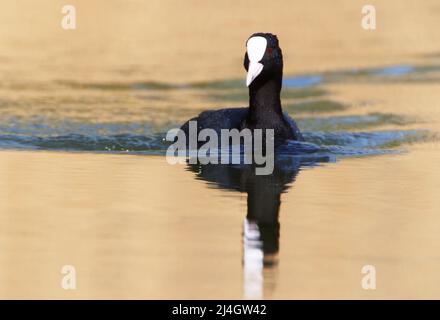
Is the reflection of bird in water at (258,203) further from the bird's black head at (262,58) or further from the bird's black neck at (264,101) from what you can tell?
the bird's black head at (262,58)

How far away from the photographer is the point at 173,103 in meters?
13.0

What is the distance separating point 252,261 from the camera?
582cm

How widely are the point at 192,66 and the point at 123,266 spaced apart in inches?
361

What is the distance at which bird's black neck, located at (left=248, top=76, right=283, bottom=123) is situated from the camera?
978 cm

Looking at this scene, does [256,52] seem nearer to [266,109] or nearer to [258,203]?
[266,109]

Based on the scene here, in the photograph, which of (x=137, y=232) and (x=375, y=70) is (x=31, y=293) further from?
(x=375, y=70)

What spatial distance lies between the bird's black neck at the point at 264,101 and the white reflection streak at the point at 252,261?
3.10 metres

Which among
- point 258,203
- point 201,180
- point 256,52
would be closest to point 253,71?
point 256,52

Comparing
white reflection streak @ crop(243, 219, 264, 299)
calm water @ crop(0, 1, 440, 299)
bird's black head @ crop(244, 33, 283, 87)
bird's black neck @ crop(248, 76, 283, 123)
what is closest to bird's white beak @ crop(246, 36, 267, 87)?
bird's black head @ crop(244, 33, 283, 87)

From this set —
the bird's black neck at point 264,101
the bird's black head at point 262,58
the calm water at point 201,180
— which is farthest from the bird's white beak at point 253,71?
the calm water at point 201,180

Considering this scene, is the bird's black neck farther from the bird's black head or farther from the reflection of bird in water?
the reflection of bird in water

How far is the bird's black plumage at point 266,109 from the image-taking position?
975cm

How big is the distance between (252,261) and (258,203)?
1503 millimetres

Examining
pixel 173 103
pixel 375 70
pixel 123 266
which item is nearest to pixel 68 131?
pixel 173 103
